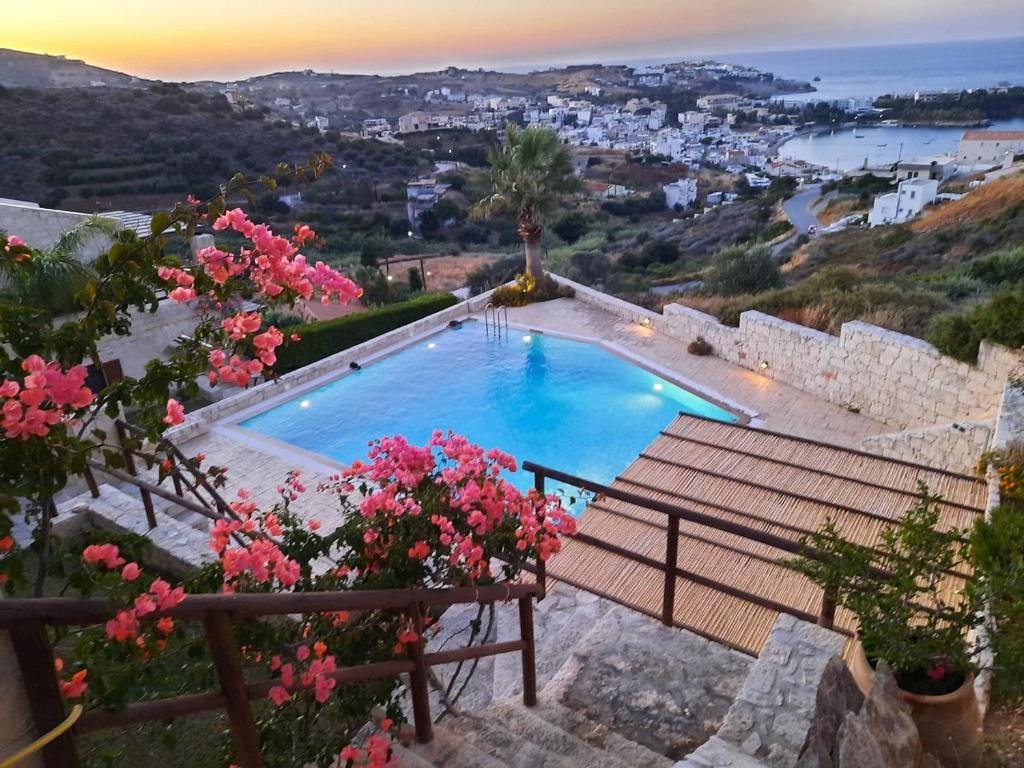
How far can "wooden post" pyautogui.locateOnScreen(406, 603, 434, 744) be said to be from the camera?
2507 millimetres

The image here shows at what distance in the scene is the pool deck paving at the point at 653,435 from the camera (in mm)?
8797

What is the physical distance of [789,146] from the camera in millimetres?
103438

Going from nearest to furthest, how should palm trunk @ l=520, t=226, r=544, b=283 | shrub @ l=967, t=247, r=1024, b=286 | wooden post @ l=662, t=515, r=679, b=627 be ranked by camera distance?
wooden post @ l=662, t=515, r=679, b=627, shrub @ l=967, t=247, r=1024, b=286, palm trunk @ l=520, t=226, r=544, b=283

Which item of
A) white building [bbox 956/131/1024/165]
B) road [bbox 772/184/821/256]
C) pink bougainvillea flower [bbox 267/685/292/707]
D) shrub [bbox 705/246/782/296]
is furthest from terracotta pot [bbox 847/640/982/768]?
white building [bbox 956/131/1024/165]

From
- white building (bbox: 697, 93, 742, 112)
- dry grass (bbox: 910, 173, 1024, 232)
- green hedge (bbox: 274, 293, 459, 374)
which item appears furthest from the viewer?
white building (bbox: 697, 93, 742, 112)

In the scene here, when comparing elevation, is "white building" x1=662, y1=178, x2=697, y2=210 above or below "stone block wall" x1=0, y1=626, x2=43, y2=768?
below

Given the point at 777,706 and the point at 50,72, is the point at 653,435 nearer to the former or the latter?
the point at 777,706

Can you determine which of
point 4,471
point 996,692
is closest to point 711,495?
point 996,692

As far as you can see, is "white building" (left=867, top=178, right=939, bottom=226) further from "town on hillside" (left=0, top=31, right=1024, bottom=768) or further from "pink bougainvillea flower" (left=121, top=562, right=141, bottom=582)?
"pink bougainvillea flower" (left=121, top=562, right=141, bottom=582)

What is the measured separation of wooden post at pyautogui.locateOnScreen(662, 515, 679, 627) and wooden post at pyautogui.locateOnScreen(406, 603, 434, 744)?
5.99 ft

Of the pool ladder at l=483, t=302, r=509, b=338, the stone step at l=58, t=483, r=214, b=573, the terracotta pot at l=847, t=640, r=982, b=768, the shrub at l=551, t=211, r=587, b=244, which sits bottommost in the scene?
the shrub at l=551, t=211, r=587, b=244

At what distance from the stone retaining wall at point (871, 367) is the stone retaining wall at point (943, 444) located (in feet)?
2.58

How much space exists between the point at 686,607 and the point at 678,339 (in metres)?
8.87

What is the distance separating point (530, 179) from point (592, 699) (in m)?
13.4
